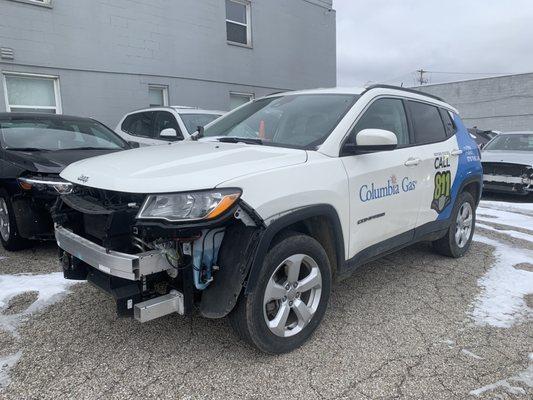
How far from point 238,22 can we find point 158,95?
3.47 metres

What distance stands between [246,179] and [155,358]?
135 cm

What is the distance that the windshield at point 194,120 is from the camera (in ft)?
26.6

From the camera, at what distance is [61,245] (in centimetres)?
315

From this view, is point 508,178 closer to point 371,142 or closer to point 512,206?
point 512,206

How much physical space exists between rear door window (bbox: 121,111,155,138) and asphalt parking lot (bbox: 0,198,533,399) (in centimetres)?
462

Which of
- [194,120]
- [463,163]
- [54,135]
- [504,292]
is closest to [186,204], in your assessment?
[504,292]

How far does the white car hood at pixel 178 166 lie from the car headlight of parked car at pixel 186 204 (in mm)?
41

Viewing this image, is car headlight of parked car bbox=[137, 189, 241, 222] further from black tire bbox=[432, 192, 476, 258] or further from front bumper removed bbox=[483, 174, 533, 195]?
front bumper removed bbox=[483, 174, 533, 195]

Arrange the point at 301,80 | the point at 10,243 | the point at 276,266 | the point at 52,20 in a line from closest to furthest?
the point at 276,266
the point at 10,243
the point at 52,20
the point at 301,80

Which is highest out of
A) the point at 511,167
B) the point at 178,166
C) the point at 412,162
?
the point at 178,166

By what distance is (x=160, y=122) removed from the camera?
8500 mm

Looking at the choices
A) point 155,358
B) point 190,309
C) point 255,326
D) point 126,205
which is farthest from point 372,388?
point 126,205

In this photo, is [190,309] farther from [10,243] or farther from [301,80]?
[301,80]

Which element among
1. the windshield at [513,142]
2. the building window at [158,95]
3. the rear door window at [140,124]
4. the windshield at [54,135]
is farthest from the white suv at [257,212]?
the building window at [158,95]
